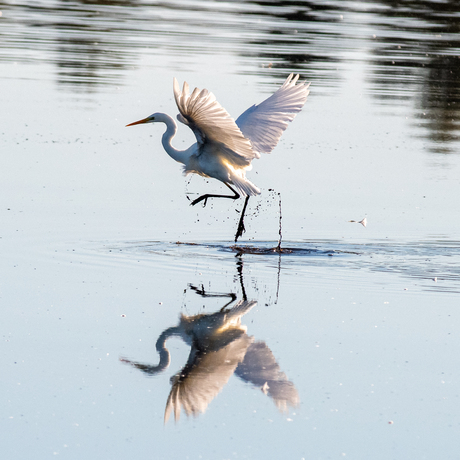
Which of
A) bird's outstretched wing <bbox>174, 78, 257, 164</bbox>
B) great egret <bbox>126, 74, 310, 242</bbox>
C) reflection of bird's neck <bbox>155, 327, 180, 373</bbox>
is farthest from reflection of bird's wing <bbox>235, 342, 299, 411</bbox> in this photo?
great egret <bbox>126, 74, 310, 242</bbox>

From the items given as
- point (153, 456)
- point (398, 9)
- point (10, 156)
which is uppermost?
point (398, 9)

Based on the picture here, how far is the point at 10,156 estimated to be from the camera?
38.3 ft

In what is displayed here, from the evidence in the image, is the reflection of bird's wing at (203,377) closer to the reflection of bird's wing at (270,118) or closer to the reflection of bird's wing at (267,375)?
the reflection of bird's wing at (267,375)

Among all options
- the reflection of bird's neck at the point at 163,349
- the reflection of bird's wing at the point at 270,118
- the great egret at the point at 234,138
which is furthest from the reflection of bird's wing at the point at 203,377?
the reflection of bird's wing at the point at 270,118

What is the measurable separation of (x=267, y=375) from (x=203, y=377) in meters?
0.37

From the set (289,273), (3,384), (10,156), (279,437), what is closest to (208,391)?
(279,437)

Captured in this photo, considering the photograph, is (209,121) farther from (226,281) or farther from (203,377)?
(203,377)

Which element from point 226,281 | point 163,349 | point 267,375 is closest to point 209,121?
point 226,281

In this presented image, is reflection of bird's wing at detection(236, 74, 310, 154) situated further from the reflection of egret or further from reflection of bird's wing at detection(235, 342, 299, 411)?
reflection of bird's wing at detection(235, 342, 299, 411)

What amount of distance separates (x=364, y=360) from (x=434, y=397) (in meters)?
0.62

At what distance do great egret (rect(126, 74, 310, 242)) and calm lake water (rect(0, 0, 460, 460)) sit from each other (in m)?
0.50

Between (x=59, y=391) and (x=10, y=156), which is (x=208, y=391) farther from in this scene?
(x=10, y=156)

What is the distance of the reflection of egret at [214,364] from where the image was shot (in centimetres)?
495

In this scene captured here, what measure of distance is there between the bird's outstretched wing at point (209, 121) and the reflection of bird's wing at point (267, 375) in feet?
8.32
